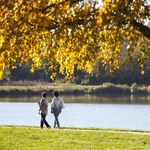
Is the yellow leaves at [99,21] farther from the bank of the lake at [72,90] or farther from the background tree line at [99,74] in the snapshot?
the background tree line at [99,74]

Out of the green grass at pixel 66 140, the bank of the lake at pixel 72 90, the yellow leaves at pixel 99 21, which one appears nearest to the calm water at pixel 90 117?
the green grass at pixel 66 140

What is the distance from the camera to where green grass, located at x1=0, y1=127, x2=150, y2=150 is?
9484mm

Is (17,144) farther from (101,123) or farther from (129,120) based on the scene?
(129,120)

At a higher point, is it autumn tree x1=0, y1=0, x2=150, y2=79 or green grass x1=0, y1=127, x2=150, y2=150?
autumn tree x1=0, y1=0, x2=150, y2=79

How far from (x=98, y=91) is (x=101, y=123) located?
100 ft

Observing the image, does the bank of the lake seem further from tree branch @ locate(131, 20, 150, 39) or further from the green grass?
tree branch @ locate(131, 20, 150, 39)

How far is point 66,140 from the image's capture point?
10438 mm

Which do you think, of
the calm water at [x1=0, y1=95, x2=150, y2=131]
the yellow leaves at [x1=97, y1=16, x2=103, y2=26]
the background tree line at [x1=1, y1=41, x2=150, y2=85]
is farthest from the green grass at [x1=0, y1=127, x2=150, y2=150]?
the background tree line at [x1=1, y1=41, x2=150, y2=85]

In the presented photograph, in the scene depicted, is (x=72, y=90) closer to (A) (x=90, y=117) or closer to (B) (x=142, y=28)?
(A) (x=90, y=117)

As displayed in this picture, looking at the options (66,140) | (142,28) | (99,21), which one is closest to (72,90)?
(66,140)

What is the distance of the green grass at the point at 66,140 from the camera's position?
31.1 ft

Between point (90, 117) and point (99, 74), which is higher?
point (99, 74)

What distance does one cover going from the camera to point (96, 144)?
9922 millimetres

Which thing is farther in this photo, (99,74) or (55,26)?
(99,74)
